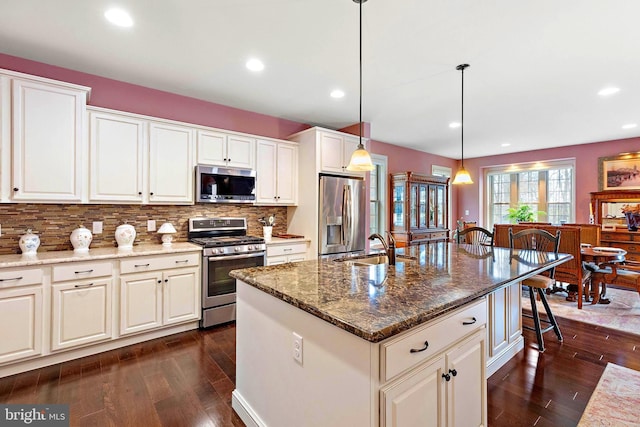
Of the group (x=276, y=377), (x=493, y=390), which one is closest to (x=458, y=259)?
(x=493, y=390)

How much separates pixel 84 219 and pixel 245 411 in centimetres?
257

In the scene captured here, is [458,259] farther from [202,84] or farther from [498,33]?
[202,84]

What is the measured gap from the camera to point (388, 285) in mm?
1635

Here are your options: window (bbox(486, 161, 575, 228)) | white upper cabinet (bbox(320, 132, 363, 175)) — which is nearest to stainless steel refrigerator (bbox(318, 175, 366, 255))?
white upper cabinet (bbox(320, 132, 363, 175))

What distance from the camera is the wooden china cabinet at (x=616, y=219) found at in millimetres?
5191

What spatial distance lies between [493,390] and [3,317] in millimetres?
3692

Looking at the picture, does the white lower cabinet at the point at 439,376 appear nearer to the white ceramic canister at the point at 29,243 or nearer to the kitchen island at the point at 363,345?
the kitchen island at the point at 363,345

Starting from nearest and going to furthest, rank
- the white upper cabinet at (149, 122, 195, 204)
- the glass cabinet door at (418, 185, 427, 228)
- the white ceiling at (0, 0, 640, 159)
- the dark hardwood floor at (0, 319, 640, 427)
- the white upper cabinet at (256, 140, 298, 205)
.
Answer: the dark hardwood floor at (0, 319, 640, 427)
the white ceiling at (0, 0, 640, 159)
the white upper cabinet at (149, 122, 195, 204)
the white upper cabinet at (256, 140, 298, 205)
the glass cabinet door at (418, 185, 427, 228)

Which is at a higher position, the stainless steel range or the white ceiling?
the white ceiling

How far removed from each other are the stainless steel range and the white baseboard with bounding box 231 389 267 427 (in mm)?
1435

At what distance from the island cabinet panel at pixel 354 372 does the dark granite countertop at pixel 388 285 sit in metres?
0.08

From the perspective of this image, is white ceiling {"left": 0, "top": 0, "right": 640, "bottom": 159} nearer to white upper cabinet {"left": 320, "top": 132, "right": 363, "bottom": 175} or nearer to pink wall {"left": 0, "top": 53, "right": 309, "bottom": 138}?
pink wall {"left": 0, "top": 53, "right": 309, "bottom": 138}

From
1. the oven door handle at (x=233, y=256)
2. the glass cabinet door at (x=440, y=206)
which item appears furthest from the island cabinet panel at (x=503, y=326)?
the glass cabinet door at (x=440, y=206)

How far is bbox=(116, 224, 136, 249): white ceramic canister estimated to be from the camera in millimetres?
3117
